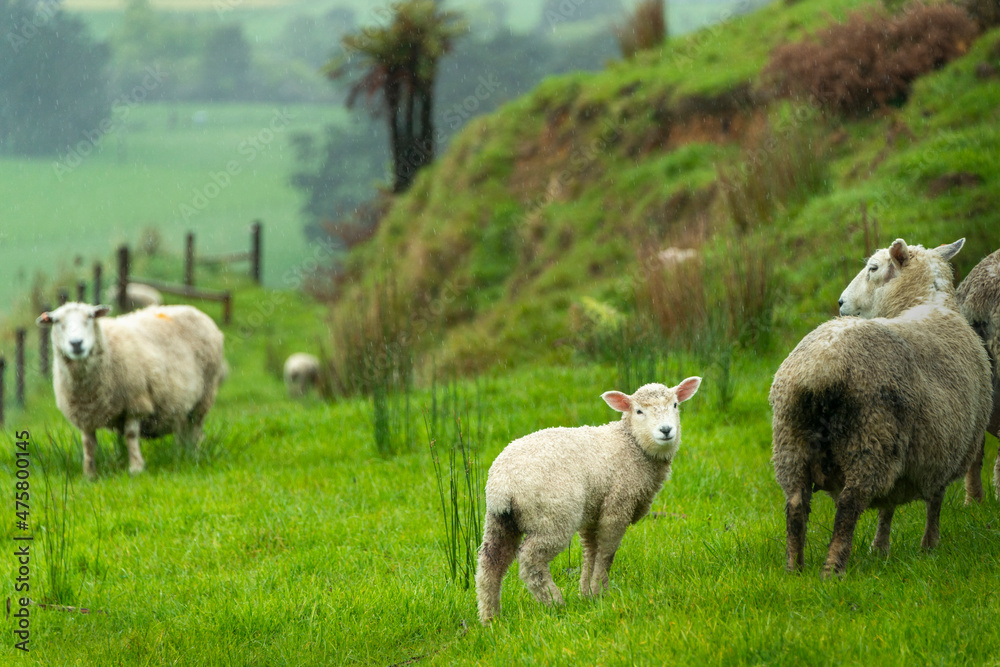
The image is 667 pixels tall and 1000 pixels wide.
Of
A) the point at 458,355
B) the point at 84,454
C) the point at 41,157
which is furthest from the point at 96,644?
the point at 41,157

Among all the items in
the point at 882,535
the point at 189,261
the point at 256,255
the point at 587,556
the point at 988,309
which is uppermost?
the point at 256,255

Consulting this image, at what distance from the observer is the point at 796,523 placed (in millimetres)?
3873

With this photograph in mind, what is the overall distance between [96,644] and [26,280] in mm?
20131

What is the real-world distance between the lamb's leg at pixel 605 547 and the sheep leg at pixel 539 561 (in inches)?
12.7

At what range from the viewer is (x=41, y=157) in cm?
5447

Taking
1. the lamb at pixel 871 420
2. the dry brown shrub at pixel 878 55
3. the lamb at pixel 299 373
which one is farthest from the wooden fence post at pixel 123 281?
the lamb at pixel 871 420

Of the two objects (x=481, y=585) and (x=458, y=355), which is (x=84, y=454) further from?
(x=458, y=355)

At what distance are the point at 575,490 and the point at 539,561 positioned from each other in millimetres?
334

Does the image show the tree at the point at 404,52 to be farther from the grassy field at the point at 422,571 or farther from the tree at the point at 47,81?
the tree at the point at 47,81

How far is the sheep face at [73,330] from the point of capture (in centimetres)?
717

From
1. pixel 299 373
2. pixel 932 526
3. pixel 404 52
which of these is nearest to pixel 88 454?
pixel 932 526

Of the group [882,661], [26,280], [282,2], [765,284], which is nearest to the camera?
[882,661]

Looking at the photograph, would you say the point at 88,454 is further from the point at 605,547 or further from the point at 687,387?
the point at 687,387

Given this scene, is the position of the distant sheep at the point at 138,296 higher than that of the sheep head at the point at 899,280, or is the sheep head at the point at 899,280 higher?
the sheep head at the point at 899,280
